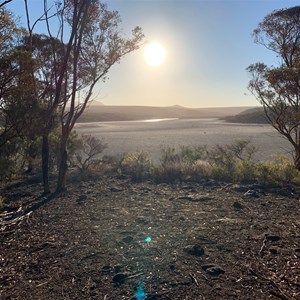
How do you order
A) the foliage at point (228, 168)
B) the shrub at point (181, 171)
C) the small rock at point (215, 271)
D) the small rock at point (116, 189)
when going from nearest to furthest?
the small rock at point (215, 271)
the small rock at point (116, 189)
the foliage at point (228, 168)
the shrub at point (181, 171)

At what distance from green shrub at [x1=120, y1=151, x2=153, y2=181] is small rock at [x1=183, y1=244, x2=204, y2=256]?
661cm

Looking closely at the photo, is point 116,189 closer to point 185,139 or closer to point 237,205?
point 237,205

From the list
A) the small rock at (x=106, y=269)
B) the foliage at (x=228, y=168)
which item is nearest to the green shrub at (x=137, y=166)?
the foliage at (x=228, y=168)

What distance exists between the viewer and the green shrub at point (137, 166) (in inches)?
485

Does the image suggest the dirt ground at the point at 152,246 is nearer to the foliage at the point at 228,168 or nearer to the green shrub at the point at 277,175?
the green shrub at the point at 277,175

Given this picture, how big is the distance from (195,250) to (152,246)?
72 centimetres

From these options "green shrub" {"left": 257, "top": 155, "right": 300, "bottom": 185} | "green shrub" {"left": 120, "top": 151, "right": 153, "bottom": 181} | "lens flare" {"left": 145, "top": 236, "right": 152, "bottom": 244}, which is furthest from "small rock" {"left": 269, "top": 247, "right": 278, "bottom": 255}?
"green shrub" {"left": 120, "top": 151, "right": 153, "bottom": 181}

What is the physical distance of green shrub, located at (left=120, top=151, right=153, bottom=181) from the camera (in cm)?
1233

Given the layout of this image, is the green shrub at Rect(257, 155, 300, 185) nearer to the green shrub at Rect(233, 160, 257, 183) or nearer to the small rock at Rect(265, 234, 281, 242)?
the green shrub at Rect(233, 160, 257, 183)

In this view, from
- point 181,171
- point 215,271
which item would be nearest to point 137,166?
point 181,171

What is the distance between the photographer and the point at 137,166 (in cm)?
1326

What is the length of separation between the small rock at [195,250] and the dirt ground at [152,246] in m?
0.01

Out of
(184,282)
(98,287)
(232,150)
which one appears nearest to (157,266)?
(184,282)

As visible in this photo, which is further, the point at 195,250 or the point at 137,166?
the point at 137,166
